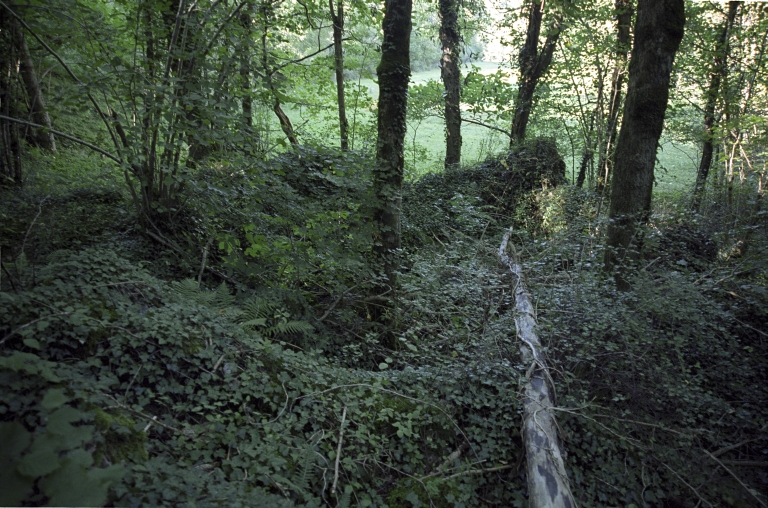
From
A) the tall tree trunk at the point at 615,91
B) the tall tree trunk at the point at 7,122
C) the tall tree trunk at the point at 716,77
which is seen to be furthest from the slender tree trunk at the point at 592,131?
the tall tree trunk at the point at 7,122

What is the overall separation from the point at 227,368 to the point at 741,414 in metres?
4.76

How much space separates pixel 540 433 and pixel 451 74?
1264 centimetres

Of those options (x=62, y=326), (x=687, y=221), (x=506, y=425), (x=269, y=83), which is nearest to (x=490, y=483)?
(x=506, y=425)

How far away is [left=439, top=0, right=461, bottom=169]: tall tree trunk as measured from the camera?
514 inches

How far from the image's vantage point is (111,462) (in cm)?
200

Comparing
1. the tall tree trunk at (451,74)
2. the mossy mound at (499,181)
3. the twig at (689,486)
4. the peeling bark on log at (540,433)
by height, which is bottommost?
the twig at (689,486)

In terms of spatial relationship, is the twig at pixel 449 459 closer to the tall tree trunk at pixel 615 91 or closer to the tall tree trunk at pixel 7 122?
the tall tree trunk at pixel 7 122

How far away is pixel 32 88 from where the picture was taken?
7.43m

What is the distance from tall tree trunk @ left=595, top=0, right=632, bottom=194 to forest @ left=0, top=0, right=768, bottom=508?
2851mm

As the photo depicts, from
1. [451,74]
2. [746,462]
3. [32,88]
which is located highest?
[451,74]

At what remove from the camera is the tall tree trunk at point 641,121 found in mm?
5406

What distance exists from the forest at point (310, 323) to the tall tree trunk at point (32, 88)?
0.41ft

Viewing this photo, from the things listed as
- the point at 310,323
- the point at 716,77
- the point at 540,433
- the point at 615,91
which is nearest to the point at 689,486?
the point at 540,433

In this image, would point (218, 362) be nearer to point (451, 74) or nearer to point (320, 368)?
point (320, 368)
